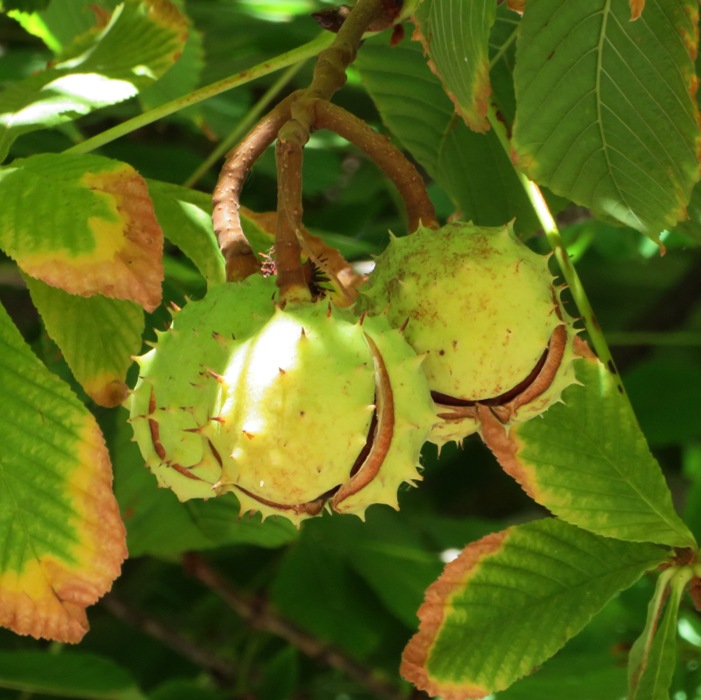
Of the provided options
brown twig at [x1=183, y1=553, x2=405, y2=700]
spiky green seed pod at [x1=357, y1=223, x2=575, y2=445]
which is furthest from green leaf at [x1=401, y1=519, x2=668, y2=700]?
brown twig at [x1=183, y1=553, x2=405, y2=700]

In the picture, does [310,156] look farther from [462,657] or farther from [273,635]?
[462,657]

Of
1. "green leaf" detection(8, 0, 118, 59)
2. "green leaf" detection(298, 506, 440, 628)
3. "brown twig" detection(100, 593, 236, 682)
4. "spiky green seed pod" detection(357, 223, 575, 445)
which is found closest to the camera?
"spiky green seed pod" detection(357, 223, 575, 445)

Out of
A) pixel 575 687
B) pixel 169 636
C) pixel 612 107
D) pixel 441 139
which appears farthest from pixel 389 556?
pixel 612 107

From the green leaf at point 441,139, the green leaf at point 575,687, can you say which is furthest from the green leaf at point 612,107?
the green leaf at point 575,687

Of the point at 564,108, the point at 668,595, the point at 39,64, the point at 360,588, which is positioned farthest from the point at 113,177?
the point at 360,588

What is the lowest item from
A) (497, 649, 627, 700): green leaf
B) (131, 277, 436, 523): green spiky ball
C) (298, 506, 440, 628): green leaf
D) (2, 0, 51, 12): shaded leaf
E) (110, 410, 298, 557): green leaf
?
(298, 506, 440, 628): green leaf

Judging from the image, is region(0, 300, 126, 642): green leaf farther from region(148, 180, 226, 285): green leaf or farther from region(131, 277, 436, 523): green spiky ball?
region(148, 180, 226, 285): green leaf

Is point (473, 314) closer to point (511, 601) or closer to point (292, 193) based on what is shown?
point (292, 193)
